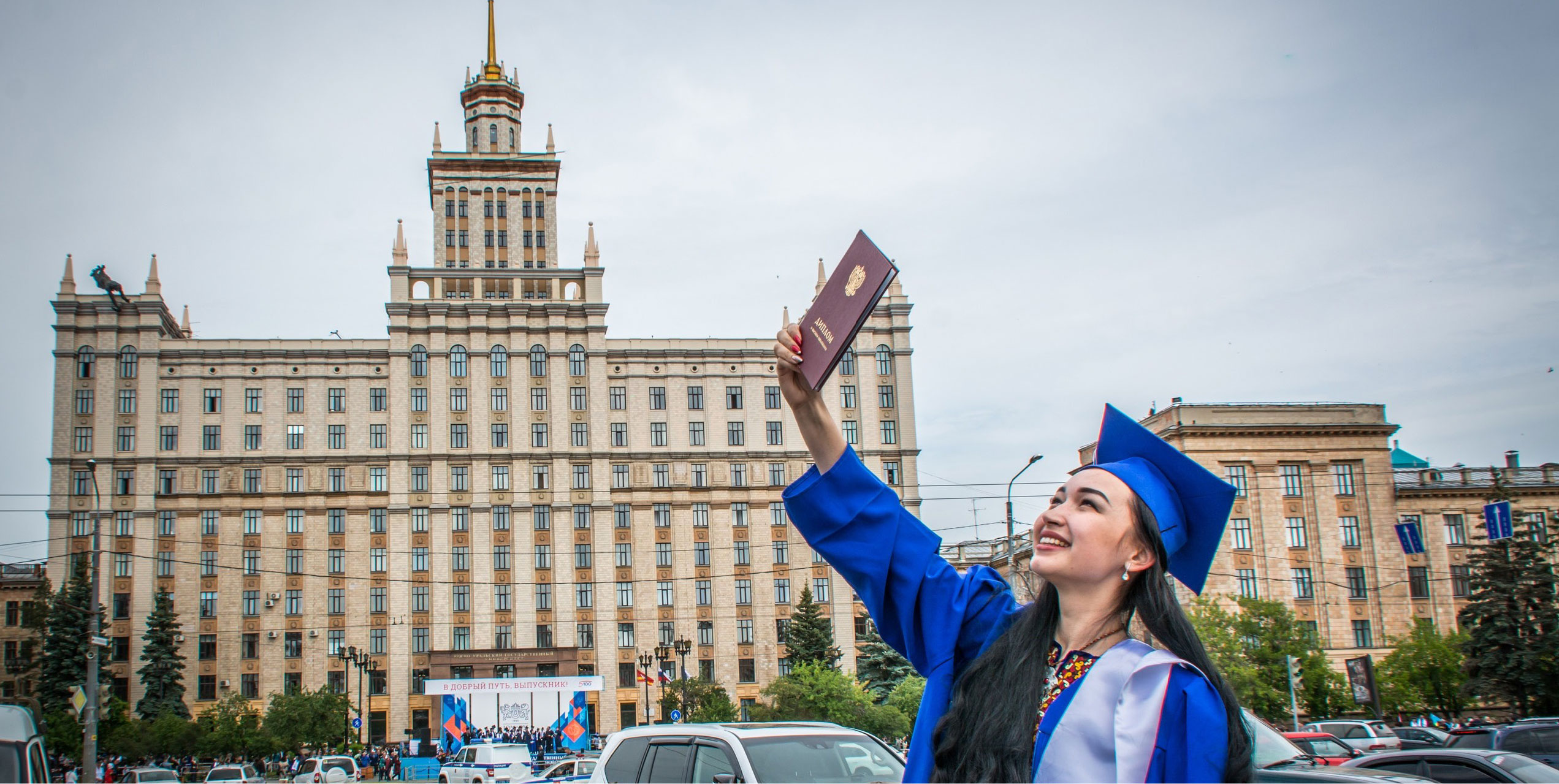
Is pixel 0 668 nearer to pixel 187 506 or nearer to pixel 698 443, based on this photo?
pixel 187 506

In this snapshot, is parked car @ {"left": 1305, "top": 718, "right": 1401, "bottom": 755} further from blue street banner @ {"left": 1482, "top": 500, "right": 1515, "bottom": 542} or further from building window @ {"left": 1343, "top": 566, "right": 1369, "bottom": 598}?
building window @ {"left": 1343, "top": 566, "right": 1369, "bottom": 598}

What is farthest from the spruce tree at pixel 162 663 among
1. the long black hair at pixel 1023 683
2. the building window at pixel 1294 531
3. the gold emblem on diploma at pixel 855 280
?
the long black hair at pixel 1023 683

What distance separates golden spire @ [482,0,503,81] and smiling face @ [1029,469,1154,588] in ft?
243

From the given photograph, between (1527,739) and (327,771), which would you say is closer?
(1527,739)

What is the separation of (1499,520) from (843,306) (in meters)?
41.7

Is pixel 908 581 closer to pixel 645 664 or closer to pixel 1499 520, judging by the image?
pixel 1499 520

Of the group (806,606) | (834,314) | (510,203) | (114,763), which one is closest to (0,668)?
(114,763)

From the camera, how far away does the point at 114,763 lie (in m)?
44.7

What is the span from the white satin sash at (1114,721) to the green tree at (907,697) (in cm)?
3600

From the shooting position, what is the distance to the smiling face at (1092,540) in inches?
90.0

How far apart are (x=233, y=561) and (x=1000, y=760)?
67.3m

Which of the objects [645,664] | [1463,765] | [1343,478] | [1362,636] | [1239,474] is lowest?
[1362,636]

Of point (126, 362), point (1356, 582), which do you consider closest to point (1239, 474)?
point (1356, 582)

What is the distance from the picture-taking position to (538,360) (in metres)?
66.5
